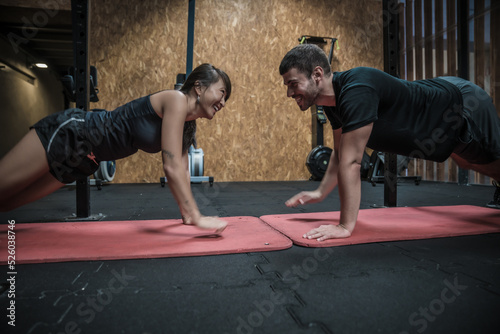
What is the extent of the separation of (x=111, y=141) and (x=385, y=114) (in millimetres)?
1359

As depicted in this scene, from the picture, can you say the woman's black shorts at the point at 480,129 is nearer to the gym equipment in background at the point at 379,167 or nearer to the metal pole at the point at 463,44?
the gym equipment in background at the point at 379,167

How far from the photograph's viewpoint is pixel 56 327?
2.38 feet

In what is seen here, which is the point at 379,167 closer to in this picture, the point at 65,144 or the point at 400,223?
the point at 400,223

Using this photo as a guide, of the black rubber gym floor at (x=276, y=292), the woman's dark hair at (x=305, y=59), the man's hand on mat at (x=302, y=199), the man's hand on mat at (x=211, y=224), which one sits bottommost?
the black rubber gym floor at (x=276, y=292)

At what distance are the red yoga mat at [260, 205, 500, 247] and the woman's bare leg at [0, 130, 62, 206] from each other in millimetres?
1190

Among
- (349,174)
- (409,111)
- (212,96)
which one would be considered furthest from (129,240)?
(409,111)

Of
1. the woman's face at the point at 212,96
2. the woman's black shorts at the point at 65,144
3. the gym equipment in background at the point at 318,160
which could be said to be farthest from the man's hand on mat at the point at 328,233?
the gym equipment in background at the point at 318,160

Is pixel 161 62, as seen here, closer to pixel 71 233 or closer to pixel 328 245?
pixel 71 233

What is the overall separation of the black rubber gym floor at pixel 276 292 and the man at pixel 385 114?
1.15 feet

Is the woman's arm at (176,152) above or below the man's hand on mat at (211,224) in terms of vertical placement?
above

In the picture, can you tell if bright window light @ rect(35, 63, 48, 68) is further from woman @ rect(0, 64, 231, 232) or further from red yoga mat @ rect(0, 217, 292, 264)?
woman @ rect(0, 64, 231, 232)

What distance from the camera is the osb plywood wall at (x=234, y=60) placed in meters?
5.08

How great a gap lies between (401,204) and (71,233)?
8.19 feet

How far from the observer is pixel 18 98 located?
7516mm
